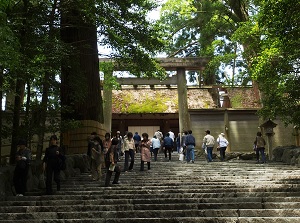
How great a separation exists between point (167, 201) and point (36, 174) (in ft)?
11.4

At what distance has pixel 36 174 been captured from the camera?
8.50 m

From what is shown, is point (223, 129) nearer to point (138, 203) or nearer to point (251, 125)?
point (251, 125)

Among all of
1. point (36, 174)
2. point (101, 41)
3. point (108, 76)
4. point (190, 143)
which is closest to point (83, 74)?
point (101, 41)

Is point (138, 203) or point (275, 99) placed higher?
point (275, 99)

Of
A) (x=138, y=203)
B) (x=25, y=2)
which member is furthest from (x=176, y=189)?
(x=25, y=2)

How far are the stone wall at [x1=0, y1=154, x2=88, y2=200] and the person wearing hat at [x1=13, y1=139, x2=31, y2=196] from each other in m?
0.15

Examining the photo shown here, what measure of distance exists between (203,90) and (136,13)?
14.7m

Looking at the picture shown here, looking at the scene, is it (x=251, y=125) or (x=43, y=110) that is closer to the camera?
(x=43, y=110)

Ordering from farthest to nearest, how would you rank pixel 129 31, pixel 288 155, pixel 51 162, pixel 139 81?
pixel 139 81
pixel 288 155
pixel 129 31
pixel 51 162

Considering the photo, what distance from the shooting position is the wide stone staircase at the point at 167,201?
19.1ft

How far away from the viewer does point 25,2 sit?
803 centimetres

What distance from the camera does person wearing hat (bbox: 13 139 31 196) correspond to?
7207 mm

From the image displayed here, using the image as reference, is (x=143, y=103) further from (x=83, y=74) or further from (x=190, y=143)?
(x=83, y=74)

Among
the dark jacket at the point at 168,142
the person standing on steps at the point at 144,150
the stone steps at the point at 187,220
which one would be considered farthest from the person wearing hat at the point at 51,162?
the dark jacket at the point at 168,142
